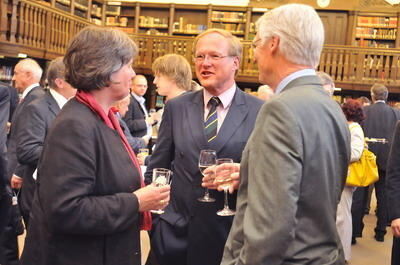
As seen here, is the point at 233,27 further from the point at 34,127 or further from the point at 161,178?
the point at 161,178

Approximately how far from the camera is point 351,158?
416cm

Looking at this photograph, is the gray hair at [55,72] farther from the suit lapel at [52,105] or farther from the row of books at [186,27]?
the row of books at [186,27]

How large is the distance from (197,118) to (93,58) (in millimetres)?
707

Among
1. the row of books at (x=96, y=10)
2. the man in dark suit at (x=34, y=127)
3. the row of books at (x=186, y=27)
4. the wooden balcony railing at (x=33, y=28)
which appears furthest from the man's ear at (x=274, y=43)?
the row of books at (x=96, y=10)

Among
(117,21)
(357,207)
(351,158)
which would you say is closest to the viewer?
(351,158)

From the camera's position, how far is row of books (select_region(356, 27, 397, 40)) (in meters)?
13.1

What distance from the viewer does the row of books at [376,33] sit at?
1312cm

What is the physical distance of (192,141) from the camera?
7.07ft

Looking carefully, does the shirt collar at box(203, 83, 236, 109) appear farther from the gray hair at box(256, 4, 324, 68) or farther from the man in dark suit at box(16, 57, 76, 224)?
the man in dark suit at box(16, 57, 76, 224)

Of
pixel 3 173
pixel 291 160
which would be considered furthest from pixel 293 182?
pixel 3 173

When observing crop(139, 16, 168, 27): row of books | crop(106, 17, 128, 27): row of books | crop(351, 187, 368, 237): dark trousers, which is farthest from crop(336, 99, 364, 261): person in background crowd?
crop(106, 17, 128, 27): row of books

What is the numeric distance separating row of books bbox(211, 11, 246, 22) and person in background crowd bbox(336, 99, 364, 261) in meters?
9.67

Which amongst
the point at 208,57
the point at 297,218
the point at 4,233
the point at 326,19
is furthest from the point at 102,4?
the point at 297,218

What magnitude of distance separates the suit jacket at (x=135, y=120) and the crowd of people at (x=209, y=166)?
2.89 metres
